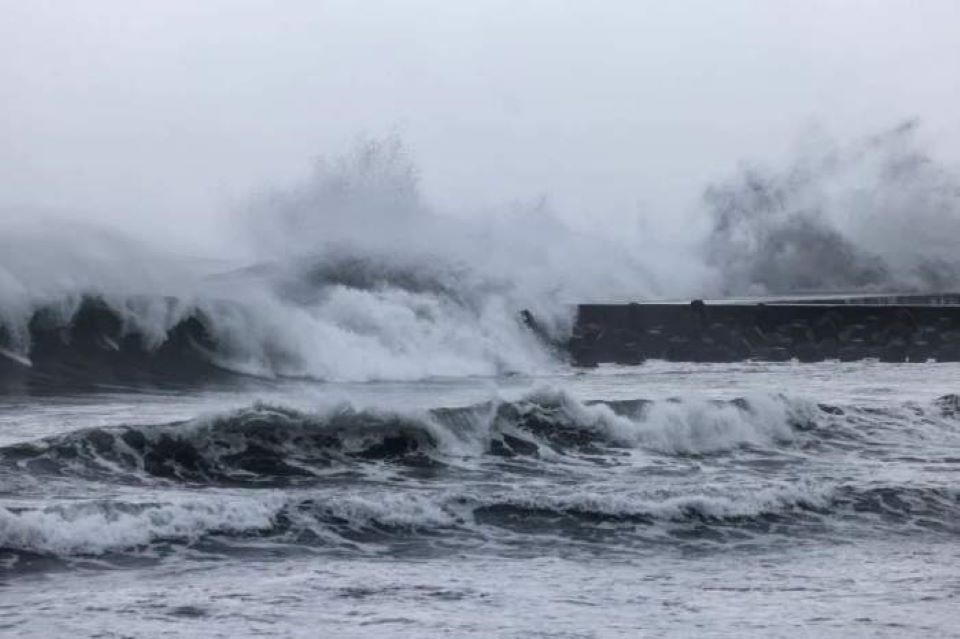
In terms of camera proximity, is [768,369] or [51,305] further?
[768,369]

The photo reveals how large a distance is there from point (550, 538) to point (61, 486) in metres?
→ 3.48

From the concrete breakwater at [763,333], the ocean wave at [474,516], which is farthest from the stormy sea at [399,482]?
the concrete breakwater at [763,333]

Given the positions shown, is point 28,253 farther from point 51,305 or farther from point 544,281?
point 544,281

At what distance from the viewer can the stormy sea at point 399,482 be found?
8.12 metres

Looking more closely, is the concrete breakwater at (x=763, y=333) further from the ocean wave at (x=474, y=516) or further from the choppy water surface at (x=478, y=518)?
the ocean wave at (x=474, y=516)

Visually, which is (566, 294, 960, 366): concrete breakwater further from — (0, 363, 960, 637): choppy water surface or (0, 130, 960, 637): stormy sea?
(0, 363, 960, 637): choppy water surface

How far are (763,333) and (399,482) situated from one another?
815 inches

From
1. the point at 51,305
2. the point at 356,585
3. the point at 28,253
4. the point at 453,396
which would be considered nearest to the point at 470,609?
the point at 356,585

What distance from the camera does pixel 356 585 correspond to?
855cm

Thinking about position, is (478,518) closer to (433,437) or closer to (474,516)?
(474,516)

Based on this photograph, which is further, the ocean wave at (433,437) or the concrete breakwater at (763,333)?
the concrete breakwater at (763,333)

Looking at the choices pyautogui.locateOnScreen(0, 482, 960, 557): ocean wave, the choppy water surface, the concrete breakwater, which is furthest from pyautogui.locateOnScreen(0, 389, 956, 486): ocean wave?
the concrete breakwater

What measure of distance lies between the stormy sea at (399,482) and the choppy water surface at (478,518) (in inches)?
1.2

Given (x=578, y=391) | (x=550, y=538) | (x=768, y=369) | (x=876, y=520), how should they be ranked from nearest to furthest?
(x=550, y=538)
(x=876, y=520)
(x=578, y=391)
(x=768, y=369)
